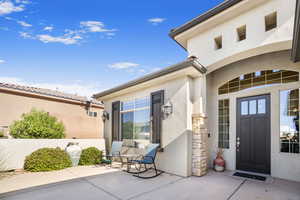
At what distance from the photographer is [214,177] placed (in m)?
5.22

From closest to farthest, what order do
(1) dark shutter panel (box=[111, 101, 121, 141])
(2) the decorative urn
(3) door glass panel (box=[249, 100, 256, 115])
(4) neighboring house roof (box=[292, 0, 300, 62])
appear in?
(4) neighboring house roof (box=[292, 0, 300, 62]) → (3) door glass panel (box=[249, 100, 256, 115]) → (2) the decorative urn → (1) dark shutter panel (box=[111, 101, 121, 141])

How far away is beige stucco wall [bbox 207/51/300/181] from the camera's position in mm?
4922

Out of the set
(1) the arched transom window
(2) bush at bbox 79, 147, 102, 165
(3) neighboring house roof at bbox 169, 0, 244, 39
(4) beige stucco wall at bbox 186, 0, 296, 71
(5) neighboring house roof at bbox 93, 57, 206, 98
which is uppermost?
(3) neighboring house roof at bbox 169, 0, 244, 39

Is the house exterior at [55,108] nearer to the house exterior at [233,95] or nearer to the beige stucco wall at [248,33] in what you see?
the house exterior at [233,95]

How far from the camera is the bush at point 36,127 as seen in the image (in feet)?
21.9

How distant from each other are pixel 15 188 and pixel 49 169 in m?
1.84

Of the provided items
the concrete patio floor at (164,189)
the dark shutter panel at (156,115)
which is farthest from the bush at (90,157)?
the dark shutter panel at (156,115)

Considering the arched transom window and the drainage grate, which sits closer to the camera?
the drainage grate

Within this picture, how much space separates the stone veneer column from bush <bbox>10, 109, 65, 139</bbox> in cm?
590

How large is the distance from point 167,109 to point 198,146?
1.61 metres

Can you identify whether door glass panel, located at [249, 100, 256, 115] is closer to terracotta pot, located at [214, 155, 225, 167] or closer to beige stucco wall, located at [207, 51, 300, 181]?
beige stucco wall, located at [207, 51, 300, 181]

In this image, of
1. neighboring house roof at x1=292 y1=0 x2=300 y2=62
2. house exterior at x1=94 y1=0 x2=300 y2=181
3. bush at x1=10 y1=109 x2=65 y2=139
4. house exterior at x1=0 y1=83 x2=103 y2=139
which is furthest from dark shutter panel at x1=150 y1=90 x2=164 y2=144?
house exterior at x1=0 y1=83 x2=103 y2=139

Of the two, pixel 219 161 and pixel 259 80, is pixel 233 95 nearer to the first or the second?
pixel 259 80

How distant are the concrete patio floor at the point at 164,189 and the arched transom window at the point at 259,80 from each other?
3001 mm
